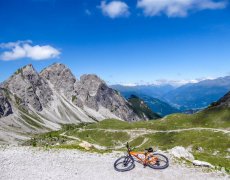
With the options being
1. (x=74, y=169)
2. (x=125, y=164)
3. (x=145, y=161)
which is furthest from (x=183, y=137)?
→ (x=74, y=169)

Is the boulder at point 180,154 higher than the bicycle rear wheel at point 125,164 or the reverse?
higher

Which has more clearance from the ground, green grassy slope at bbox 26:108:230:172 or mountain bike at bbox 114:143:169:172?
green grassy slope at bbox 26:108:230:172

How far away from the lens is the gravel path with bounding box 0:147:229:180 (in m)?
34.3

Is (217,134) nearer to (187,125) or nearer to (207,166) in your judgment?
(187,125)

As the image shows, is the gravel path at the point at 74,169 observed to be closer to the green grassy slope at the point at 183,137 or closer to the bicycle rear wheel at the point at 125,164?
the bicycle rear wheel at the point at 125,164

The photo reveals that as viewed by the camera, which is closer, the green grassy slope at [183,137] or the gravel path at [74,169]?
the gravel path at [74,169]

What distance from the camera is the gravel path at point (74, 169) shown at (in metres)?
34.3

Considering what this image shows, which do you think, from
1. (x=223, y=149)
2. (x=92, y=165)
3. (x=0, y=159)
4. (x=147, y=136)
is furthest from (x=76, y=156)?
(x=147, y=136)

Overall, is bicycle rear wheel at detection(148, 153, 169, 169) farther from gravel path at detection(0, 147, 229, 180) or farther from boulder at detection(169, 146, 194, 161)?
boulder at detection(169, 146, 194, 161)

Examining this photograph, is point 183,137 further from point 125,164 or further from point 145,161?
point 125,164

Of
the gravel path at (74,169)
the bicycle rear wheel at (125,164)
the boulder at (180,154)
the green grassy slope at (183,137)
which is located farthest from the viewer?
the green grassy slope at (183,137)

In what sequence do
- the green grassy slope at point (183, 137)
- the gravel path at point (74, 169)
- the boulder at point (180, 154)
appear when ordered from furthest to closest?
1. the green grassy slope at point (183, 137)
2. the boulder at point (180, 154)
3. the gravel path at point (74, 169)

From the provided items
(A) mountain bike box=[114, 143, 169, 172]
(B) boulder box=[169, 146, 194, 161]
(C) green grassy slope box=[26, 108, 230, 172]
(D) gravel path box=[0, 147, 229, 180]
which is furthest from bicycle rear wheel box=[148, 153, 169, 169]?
(C) green grassy slope box=[26, 108, 230, 172]

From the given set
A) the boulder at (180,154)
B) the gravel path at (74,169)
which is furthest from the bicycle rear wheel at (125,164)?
the boulder at (180,154)
